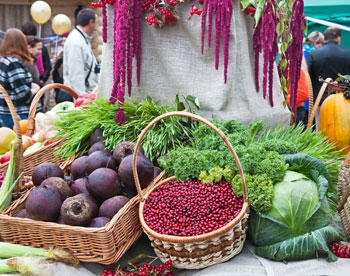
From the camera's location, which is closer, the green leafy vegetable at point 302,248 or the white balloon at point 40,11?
the green leafy vegetable at point 302,248

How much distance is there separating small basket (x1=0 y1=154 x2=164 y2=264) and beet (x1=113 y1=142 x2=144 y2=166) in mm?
303

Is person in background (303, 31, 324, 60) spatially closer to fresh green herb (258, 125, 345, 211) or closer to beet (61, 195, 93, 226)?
fresh green herb (258, 125, 345, 211)

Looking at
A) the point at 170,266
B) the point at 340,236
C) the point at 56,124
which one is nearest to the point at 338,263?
the point at 340,236

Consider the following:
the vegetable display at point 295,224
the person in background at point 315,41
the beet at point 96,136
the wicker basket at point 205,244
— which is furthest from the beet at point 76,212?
the person in background at point 315,41

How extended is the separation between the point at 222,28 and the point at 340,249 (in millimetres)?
1382

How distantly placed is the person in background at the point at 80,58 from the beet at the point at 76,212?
2.93m

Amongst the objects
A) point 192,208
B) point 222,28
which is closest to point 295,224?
point 192,208

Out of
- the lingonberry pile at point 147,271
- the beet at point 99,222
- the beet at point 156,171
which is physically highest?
the beet at point 156,171

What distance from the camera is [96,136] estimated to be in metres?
2.53

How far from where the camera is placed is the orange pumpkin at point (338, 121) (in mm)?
2943

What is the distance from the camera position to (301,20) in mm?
2588

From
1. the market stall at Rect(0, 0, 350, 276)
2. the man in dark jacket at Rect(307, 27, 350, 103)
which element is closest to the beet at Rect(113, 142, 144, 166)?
the market stall at Rect(0, 0, 350, 276)

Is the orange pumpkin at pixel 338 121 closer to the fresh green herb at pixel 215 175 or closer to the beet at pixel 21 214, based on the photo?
the fresh green herb at pixel 215 175

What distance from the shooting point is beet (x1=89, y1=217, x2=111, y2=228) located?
74.3 inches
